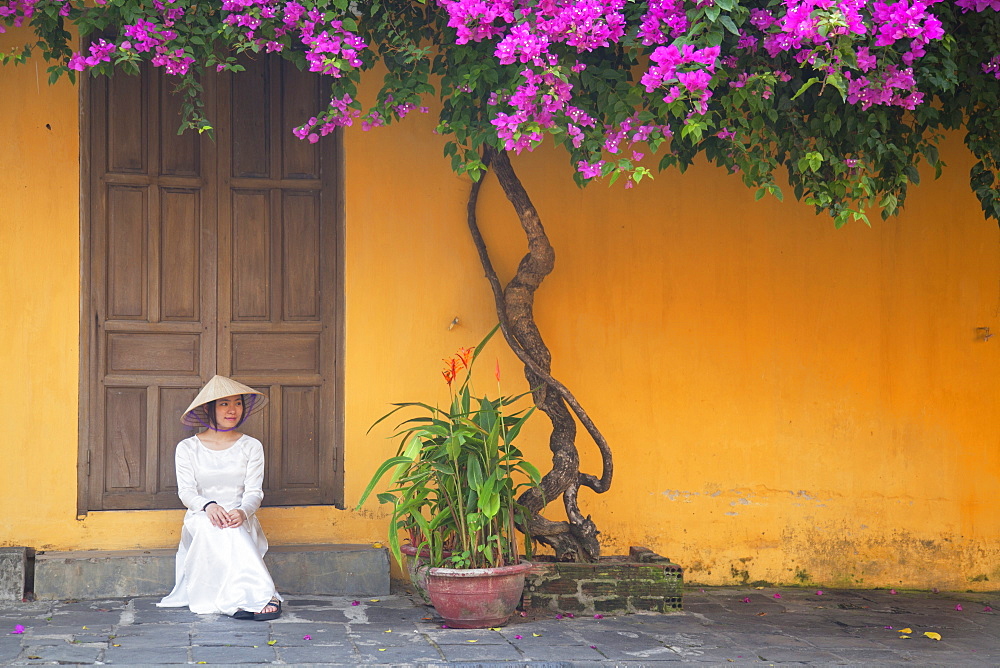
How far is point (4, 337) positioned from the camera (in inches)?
210

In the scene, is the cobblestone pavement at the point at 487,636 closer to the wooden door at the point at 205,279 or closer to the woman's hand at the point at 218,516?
the woman's hand at the point at 218,516

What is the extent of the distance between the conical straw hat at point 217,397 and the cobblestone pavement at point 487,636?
3.03 ft

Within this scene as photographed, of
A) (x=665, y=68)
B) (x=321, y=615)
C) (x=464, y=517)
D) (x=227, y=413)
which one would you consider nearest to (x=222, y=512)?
(x=227, y=413)

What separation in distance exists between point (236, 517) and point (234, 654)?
90 cm

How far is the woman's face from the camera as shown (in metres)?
5.20

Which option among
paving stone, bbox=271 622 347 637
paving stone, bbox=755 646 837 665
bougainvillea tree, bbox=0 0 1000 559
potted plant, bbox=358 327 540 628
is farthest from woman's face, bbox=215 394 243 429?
paving stone, bbox=755 646 837 665

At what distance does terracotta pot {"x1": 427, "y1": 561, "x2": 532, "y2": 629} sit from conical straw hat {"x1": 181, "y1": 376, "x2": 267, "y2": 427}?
1.35m

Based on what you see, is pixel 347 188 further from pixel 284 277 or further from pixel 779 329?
pixel 779 329

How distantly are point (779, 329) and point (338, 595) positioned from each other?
116 inches

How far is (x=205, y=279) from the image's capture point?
559 cm

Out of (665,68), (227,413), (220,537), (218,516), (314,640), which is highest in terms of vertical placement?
(665,68)

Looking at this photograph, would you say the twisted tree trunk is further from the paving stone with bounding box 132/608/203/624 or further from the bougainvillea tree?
the paving stone with bounding box 132/608/203/624

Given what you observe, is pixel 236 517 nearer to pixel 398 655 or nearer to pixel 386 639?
pixel 386 639

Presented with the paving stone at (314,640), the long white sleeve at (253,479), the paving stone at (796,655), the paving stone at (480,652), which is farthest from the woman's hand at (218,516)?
the paving stone at (796,655)
